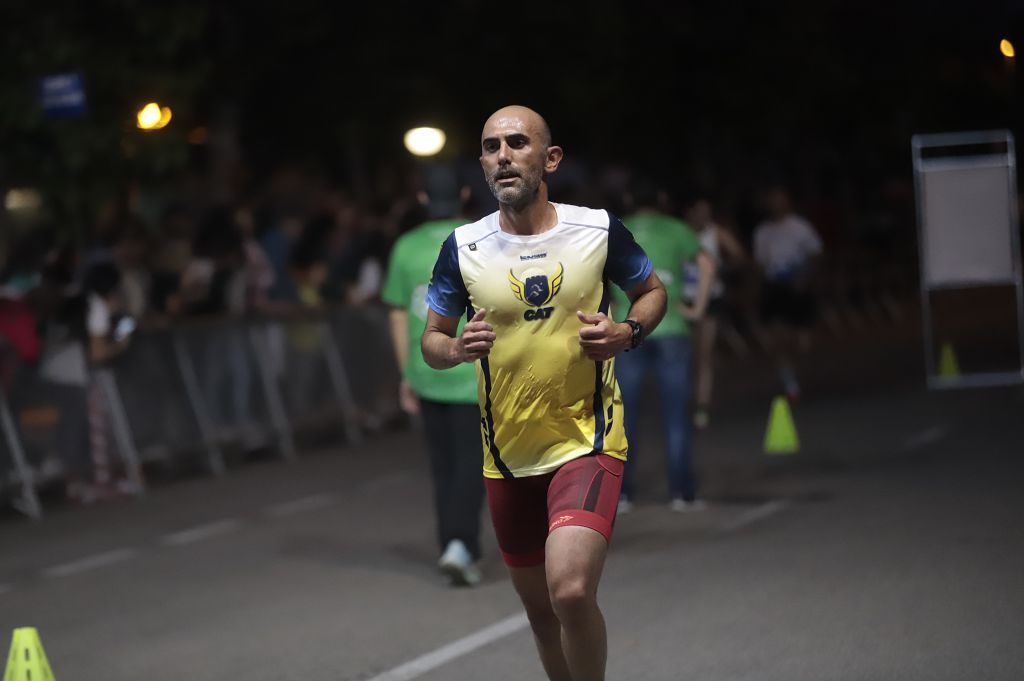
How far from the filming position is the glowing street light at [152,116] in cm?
1747

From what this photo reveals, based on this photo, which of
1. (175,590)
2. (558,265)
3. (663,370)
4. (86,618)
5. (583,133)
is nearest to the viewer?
(558,265)

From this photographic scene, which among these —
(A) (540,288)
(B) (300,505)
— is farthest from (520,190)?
(B) (300,505)

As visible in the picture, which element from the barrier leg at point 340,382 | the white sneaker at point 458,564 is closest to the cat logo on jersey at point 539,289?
the white sneaker at point 458,564

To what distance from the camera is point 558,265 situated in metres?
6.21

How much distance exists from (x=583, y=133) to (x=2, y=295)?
62.8 ft

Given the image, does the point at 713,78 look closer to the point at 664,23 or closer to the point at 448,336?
the point at 664,23

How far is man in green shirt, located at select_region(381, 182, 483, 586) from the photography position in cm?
967

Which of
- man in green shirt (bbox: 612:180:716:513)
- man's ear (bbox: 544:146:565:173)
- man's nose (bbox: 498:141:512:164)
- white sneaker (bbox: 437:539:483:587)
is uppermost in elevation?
man's nose (bbox: 498:141:512:164)

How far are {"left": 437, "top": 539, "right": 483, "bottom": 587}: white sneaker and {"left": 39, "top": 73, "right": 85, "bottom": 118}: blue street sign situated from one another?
26.7 feet

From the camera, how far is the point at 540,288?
6.21 metres

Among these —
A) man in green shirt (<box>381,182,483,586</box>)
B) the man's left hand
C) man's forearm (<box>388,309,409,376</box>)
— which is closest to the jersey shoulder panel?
the man's left hand

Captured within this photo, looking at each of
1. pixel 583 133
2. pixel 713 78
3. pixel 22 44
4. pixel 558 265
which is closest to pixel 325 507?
pixel 22 44

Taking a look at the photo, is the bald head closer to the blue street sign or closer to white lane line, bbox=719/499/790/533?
white lane line, bbox=719/499/790/533

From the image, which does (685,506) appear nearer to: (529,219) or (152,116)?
(529,219)
